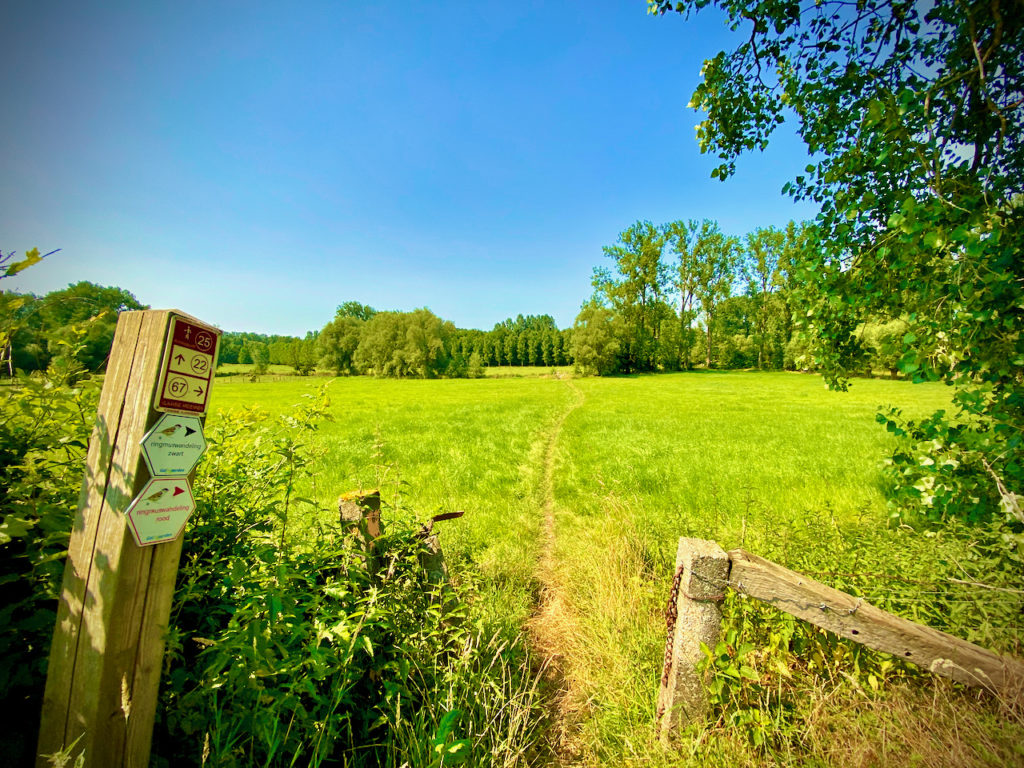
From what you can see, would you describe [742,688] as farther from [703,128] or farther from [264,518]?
[703,128]

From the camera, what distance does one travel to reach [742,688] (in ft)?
9.03

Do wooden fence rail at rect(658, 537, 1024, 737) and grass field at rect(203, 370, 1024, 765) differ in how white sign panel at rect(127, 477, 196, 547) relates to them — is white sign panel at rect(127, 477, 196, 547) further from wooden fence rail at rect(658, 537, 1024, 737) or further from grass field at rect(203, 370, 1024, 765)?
wooden fence rail at rect(658, 537, 1024, 737)

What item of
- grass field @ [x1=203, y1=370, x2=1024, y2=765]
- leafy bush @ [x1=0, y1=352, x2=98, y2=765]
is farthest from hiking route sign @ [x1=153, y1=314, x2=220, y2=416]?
grass field @ [x1=203, y1=370, x2=1024, y2=765]

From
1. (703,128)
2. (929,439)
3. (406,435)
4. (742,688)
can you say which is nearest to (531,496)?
(742,688)

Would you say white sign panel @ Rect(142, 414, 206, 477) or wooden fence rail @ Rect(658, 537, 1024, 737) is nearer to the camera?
white sign panel @ Rect(142, 414, 206, 477)

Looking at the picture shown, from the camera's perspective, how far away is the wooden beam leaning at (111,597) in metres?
A: 1.48

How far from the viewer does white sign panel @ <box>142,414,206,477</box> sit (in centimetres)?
149

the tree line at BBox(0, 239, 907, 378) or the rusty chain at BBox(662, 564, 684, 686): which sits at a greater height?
the tree line at BBox(0, 239, 907, 378)

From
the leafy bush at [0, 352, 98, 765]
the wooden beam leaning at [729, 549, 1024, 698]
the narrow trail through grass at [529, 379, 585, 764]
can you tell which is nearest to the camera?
the leafy bush at [0, 352, 98, 765]

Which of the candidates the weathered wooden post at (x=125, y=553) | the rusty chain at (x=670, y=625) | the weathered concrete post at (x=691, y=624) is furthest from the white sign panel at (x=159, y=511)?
the rusty chain at (x=670, y=625)

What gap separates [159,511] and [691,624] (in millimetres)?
2929

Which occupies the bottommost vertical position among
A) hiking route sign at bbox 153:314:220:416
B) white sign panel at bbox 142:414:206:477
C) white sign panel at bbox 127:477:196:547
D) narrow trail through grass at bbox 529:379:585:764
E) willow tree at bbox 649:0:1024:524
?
narrow trail through grass at bbox 529:379:585:764

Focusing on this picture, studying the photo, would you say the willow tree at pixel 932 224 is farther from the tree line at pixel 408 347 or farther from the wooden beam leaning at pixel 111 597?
the tree line at pixel 408 347

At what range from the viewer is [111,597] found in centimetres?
147
